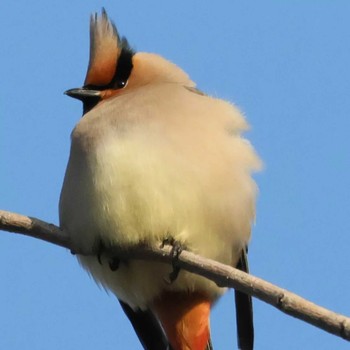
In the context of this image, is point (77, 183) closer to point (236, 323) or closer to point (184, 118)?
point (184, 118)

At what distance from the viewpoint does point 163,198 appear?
4.52m

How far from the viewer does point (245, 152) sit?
495 cm

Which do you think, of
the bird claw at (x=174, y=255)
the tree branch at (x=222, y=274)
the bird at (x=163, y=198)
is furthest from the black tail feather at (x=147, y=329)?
the tree branch at (x=222, y=274)

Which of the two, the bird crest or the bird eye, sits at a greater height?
the bird crest

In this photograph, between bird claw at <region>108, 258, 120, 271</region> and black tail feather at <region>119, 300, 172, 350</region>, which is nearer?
bird claw at <region>108, 258, 120, 271</region>

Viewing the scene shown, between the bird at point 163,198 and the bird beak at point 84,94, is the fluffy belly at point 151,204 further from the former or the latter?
the bird beak at point 84,94

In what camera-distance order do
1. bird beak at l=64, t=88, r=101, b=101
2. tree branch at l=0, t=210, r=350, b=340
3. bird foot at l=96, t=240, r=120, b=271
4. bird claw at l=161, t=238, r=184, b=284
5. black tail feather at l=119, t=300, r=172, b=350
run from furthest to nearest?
1. bird beak at l=64, t=88, r=101, b=101
2. black tail feather at l=119, t=300, r=172, b=350
3. bird foot at l=96, t=240, r=120, b=271
4. bird claw at l=161, t=238, r=184, b=284
5. tree branch at l=0, t=210, r=350, b=340

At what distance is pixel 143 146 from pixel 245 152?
0.60 m

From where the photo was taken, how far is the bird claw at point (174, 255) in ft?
14.4

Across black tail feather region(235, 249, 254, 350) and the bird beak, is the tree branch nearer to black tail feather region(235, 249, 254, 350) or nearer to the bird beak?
black tail feather region(235, 249, 254, 350)

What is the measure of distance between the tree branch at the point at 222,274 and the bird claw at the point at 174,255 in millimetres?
25

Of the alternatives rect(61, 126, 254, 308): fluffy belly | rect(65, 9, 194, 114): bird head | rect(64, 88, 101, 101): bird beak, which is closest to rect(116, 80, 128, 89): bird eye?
rect(65, 9, 194, 114): bird head

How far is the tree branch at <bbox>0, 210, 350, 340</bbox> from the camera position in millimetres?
3428

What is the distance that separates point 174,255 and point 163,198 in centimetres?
28
